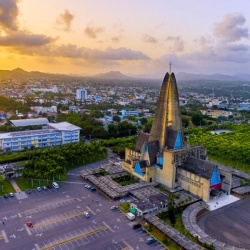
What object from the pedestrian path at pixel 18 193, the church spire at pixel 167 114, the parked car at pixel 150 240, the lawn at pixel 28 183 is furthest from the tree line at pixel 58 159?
the parked car at pixel 150 240

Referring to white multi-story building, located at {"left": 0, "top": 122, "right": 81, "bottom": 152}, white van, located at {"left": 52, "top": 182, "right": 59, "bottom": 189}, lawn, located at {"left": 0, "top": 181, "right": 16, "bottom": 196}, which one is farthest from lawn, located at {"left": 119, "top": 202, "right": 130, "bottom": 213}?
white multi-story building, located at {"left": 0, "top": 122, "right": 81, "bottom": 152}

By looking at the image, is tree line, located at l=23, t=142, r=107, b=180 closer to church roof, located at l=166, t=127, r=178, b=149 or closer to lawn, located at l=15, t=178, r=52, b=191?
lawn, located at l=15, t=178, r=52, b=191

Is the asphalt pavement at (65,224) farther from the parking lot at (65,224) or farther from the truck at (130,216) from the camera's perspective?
the truck at (130,216)

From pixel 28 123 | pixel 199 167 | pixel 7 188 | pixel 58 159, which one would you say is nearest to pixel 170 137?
pixel 199 167

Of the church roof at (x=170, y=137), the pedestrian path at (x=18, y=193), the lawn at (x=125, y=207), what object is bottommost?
the pedestrian path at (x=18, y=193)

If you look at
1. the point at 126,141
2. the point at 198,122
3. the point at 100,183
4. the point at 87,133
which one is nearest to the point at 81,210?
the point at 100,183
